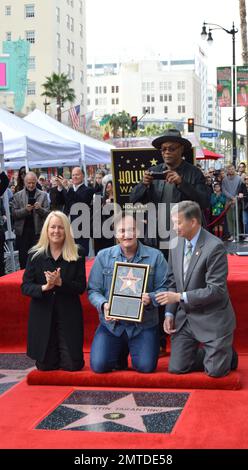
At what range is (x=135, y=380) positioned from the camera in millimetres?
5629

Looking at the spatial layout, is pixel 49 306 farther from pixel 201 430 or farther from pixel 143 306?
pixel 201 430

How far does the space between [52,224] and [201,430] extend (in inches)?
85.7

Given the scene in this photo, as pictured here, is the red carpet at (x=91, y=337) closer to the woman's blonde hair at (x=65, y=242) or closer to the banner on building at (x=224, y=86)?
the woman's blonde hair at (x=65, y=242)

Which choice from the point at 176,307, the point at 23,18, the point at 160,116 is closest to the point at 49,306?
the point at 176,307

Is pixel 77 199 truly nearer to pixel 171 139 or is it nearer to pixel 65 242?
pixel 65 242

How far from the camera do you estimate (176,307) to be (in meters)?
5.77

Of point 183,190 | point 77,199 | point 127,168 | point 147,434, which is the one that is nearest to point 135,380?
point 147,434

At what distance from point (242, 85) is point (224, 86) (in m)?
0.78

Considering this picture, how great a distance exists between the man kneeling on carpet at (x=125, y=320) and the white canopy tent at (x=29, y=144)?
7600 mm

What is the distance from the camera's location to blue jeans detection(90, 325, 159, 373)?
18.8ft

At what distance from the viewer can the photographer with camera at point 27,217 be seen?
1056 centimetres

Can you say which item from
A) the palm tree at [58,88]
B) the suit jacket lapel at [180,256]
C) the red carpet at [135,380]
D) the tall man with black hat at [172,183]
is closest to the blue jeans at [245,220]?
the tall man with black hat at [172,183]

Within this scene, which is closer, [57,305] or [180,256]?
[180,256]

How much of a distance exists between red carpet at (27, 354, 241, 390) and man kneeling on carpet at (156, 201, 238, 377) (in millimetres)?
89
